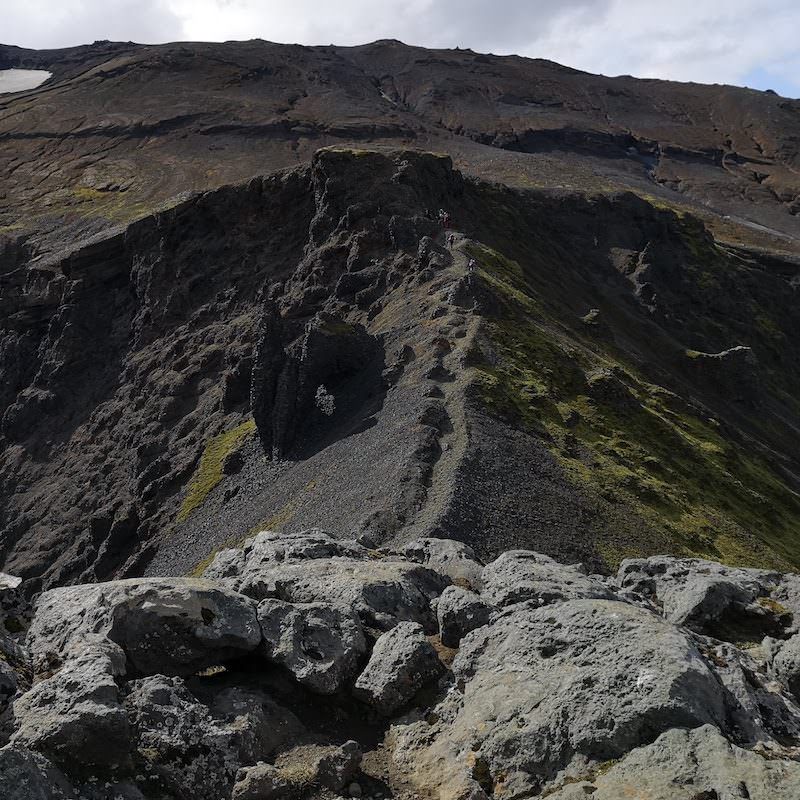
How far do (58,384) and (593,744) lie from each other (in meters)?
85.6

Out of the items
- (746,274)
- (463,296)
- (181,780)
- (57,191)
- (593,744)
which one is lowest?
(181,780)

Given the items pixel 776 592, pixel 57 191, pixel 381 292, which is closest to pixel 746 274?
pixel 381 292

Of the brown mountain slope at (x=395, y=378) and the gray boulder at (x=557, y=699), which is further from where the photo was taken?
the brown mountain slope at (x=395, y=378)

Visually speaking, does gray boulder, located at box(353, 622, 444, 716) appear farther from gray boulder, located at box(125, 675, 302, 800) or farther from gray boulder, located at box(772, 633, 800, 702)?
gray boulder, located at box(772, 633, 800, 702)

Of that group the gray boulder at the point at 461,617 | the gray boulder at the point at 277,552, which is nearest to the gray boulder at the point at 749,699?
the gray boulder at the point at 461,617

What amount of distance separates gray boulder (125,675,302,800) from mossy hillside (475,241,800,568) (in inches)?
1206

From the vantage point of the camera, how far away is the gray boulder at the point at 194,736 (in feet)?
45.8

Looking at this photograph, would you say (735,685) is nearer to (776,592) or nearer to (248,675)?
(776,592)

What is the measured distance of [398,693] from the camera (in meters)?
16.7

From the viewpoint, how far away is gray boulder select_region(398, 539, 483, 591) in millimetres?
23536

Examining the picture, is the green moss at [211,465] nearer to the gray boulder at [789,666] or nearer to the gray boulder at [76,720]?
the gray boulder at [76,720]

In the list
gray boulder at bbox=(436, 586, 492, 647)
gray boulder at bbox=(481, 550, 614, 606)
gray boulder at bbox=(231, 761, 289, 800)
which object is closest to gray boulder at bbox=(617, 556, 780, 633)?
gray boulder at bbox=(481, 550, 614, 606)

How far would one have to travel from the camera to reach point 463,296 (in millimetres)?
64000

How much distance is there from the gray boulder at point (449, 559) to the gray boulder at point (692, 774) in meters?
9.09
